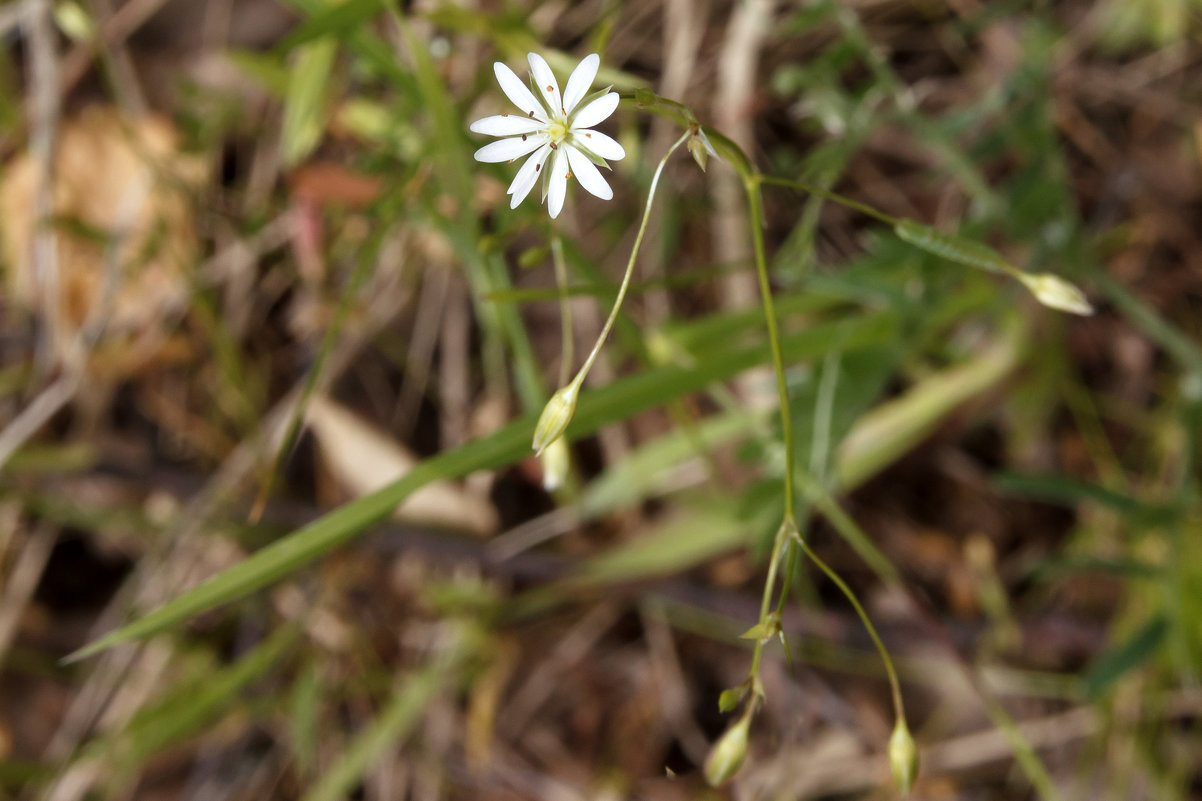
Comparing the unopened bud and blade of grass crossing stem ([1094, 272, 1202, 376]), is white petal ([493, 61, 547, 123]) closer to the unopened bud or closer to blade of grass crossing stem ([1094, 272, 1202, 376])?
the unopened bud

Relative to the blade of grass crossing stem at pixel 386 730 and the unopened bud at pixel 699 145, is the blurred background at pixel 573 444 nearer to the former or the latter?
the blade of grass crossing stem at pixel 386 730

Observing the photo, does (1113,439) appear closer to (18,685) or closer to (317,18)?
(317,18)

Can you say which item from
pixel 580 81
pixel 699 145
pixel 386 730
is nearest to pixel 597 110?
pixel 580 81

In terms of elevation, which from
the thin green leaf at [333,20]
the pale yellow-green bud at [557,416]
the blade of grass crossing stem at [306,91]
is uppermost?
the blade of grass crossing stem at [306,91]

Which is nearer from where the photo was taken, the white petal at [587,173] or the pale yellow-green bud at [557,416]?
the white petal at [587,173]

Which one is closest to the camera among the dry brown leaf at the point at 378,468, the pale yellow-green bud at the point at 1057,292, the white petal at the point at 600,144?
the white petal at the point at 600,144

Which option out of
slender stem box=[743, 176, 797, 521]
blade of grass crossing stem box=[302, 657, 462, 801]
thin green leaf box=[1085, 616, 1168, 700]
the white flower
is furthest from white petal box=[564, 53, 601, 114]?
blade of grass crossing stem box=[302, 657, 462, 801]

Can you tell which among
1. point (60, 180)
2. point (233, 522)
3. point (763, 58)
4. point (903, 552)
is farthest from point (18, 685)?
point (763, 58)

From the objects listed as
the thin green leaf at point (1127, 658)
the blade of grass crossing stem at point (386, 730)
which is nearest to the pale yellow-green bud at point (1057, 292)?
the thin green leaf at point (1127, 658)

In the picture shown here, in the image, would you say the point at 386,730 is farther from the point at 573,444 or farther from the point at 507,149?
the point at 507,149
